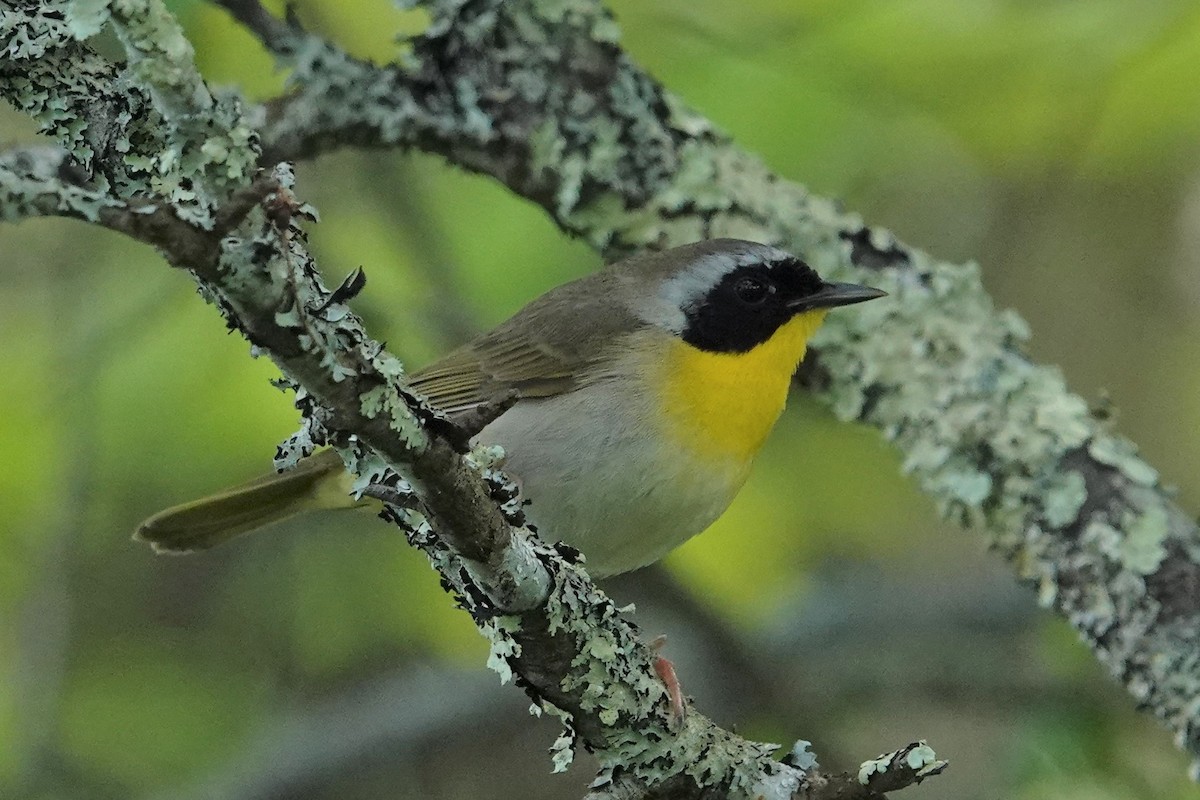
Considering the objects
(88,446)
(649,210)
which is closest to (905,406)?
(649,210)

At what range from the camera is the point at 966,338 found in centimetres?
412

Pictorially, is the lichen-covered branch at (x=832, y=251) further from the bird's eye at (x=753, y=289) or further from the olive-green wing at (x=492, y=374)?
the olive-green wing at (x=492, y=374)

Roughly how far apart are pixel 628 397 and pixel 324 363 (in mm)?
2123

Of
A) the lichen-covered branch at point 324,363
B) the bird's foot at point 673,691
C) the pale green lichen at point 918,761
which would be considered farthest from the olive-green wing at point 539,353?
the pale green lichen at point 918,761

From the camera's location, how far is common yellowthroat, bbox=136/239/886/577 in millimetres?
3611

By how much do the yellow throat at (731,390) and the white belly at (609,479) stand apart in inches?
2.5

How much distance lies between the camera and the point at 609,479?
357 centimetres

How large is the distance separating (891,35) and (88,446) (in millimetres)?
3263

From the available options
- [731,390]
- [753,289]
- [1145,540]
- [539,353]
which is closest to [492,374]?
[539,353]

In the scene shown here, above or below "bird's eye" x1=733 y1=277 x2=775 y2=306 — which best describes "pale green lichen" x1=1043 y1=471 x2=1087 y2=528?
below

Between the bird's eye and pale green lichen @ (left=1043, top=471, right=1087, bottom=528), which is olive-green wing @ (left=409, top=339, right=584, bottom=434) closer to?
the bird's eye

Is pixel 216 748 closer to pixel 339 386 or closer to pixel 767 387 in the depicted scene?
pixel 767 387

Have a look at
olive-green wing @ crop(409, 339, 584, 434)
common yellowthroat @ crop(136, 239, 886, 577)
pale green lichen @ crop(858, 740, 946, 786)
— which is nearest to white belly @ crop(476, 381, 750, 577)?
common yellowthroat @ crop(136, 239, 886, 577)

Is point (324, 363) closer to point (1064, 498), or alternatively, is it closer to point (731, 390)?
point (731, 390)
